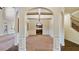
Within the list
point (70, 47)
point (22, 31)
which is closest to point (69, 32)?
point (70, 47)

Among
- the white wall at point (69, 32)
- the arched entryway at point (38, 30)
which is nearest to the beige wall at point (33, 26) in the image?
the arched entryway at point (38, 30)

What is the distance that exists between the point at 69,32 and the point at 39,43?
0.29 m

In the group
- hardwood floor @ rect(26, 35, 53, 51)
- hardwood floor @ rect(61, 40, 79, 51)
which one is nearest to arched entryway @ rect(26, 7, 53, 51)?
hardwood floor @ rect(26, 35, 53, 51)

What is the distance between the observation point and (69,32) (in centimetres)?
134

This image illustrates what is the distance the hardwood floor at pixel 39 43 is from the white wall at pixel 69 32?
155 mm

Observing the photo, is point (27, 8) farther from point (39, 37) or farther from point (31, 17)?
point (39, 37)

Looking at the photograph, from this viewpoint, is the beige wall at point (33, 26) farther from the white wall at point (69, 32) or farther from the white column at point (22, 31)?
the white wall at point (69, 32)

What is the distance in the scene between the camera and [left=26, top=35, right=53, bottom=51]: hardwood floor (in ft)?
4.36

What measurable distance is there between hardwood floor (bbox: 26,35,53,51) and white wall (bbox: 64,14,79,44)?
0.51 feet

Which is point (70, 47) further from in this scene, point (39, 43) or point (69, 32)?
point (39, 43)

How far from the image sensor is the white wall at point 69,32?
134cm
